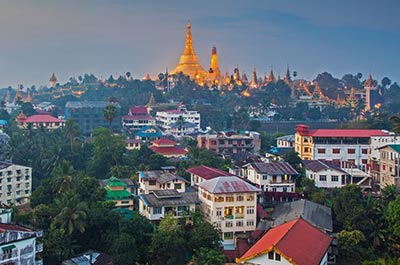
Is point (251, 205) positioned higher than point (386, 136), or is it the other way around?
point (386, 136)

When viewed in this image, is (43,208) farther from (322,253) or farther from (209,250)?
(322,253)

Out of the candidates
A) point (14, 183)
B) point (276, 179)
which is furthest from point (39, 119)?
point (276, 179)

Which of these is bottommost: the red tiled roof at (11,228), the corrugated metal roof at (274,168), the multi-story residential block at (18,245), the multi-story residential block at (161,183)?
the multi-story residential block at (18,245)

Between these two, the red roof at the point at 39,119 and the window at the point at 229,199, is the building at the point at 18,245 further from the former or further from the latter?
the red roof at the point at 39,119

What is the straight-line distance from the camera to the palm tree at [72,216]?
2252cm

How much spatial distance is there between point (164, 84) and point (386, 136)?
47.0 metres

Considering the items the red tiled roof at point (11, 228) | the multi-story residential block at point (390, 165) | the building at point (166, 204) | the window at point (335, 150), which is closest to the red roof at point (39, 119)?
the window at point (335, 150)

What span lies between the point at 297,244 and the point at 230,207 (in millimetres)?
5750

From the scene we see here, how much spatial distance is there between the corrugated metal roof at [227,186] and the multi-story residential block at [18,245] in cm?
773

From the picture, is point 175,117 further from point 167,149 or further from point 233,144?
point 167,149

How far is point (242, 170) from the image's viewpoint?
106ft

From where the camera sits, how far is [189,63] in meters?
85.9

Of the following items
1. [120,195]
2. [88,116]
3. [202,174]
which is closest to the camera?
[120,195]

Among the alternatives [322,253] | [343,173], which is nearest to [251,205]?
[322,253]
